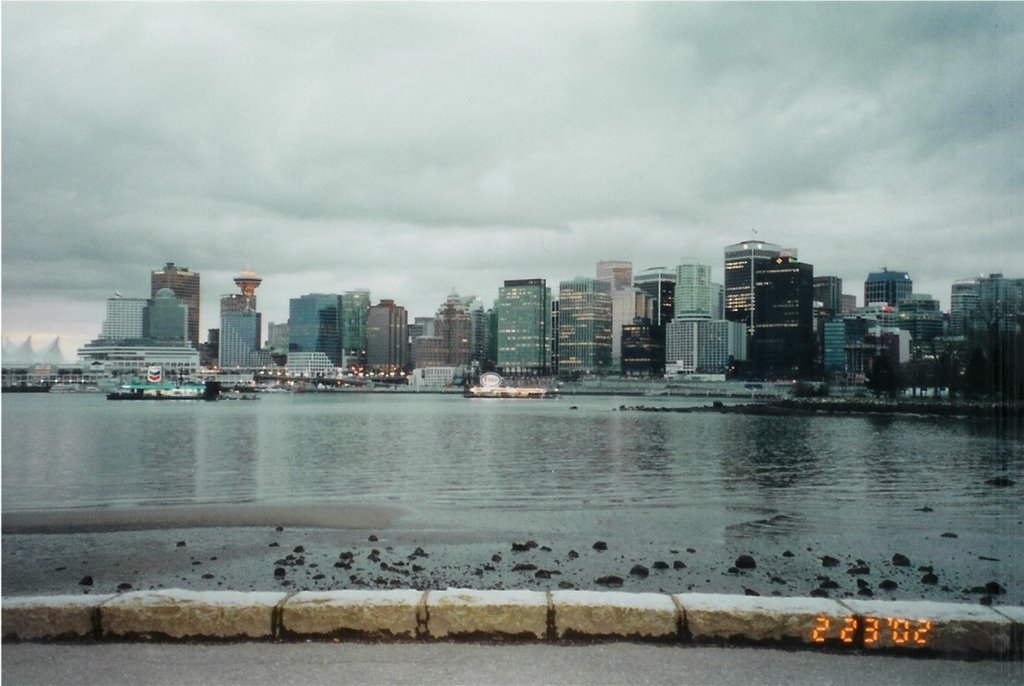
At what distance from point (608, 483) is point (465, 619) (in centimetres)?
2044

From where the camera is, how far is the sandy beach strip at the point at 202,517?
622 inches

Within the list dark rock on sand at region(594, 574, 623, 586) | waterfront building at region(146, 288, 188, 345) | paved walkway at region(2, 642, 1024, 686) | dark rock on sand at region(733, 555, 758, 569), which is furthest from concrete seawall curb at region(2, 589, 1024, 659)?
waterfront building at region(146, 288, 188, 345)

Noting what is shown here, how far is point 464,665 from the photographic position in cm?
437

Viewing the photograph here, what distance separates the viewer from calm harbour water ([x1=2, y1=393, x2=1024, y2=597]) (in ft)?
48.8

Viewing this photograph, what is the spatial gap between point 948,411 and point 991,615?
8109 centimetres

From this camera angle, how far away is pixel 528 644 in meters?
4.66

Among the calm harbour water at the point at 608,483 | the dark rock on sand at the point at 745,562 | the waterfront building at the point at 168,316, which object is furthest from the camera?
the waterfront building at the point at 168,316

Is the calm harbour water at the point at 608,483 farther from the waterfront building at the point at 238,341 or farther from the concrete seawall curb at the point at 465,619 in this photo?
the waterfront building at the point at 238,341

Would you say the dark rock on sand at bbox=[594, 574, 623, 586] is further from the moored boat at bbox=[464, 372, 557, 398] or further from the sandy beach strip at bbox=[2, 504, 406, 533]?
the moored boat at bbox=[464, 372, 557, 398]

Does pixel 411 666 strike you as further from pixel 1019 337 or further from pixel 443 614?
pixel 1019 337

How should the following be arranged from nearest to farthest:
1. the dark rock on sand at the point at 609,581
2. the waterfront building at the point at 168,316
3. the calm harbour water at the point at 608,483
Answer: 1. the dark rock on sand at the point at 609,581
2. the calm harbour water at the point at 608,483
3. the waterfront building at the point at 168,316

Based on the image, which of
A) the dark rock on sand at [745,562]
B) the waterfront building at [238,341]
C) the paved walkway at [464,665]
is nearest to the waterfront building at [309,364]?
the waterfront building at [238,341]

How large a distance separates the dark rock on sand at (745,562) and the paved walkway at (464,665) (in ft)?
22.6

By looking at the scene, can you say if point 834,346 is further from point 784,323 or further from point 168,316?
point 168,316
